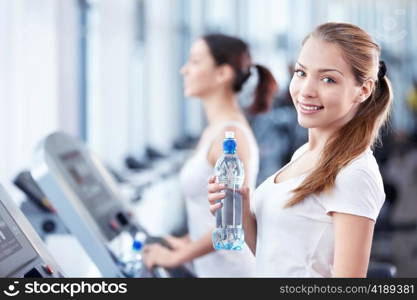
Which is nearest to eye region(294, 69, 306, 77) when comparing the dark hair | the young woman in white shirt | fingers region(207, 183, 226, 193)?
the young woman in white shirt

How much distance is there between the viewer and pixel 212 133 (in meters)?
2.58

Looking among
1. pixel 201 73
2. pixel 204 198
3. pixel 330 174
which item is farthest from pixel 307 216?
pixel 201 73

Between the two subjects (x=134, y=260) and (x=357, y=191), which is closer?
(x=357, y=191)

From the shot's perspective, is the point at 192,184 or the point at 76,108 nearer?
the point at 192,184

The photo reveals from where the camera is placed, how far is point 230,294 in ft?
4.77

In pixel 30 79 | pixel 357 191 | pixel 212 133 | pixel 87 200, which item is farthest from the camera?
pixel 30 79

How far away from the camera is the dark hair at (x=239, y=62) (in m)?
2.57

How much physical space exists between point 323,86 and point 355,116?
120 millimetres

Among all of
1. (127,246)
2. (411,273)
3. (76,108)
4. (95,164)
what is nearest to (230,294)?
(127,246)

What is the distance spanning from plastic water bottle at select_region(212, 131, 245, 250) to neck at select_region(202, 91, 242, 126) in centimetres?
95

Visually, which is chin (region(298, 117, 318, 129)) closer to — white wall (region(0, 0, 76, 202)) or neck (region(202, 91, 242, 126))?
neck (region(202, 91, 242, 126))

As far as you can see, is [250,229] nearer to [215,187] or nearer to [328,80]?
[215,187]

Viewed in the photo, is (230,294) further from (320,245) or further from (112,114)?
(112,114)

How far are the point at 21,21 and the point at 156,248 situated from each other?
1395mm
